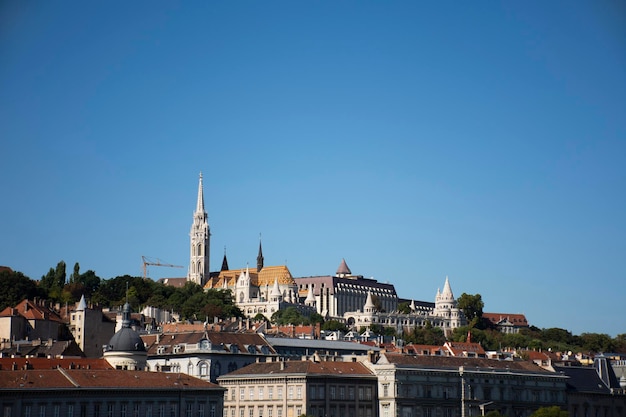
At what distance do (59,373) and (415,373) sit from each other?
118 feet

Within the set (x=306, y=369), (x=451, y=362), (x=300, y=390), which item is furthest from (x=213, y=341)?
(x=451, y=362)

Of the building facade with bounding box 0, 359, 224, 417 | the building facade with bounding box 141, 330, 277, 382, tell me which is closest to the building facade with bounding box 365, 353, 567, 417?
the building facade with bounding box 141, 330, 277, 382

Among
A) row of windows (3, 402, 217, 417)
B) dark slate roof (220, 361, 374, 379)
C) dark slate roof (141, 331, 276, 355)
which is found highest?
dark slate roof (141, 331, 276, 355)

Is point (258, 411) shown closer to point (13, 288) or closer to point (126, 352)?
point (126, 352)

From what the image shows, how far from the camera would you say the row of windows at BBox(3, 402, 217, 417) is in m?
96.2

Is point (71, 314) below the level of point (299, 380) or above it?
above

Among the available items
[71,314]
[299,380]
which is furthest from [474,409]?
[71,314]

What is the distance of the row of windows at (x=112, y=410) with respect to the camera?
3787 inches

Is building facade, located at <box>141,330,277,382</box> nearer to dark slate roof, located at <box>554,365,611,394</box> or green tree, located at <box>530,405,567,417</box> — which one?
green tree, located at <box>530,405,567,417</box>

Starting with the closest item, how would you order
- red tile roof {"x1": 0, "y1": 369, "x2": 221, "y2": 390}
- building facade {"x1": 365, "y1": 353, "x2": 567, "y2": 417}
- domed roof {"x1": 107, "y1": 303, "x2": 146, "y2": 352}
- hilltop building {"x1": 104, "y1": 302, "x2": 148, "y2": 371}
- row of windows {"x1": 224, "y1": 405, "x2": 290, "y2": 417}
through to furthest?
red tile roof {"x1": 0, "y1": 369, "x2": 221, "y2": 390} → row of windows {"x1": 224, "y1": 405, "x2": 290, "y2": 417} → building facade {"x1": 365, "y1": 353, "x2": 567, "y2": 417} → hilltop building {"x1": 104, "y1": 302, "x2": 148, "y2": 371} → domed roof {"x1": 107, "y1": 303, "x2": 146, "y2": 352}

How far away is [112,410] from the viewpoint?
10006cm

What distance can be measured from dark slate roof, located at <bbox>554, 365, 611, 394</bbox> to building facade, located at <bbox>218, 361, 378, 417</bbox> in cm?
2824

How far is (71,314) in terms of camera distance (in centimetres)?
17262

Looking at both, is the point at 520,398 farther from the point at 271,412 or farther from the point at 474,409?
the point at 271,412
